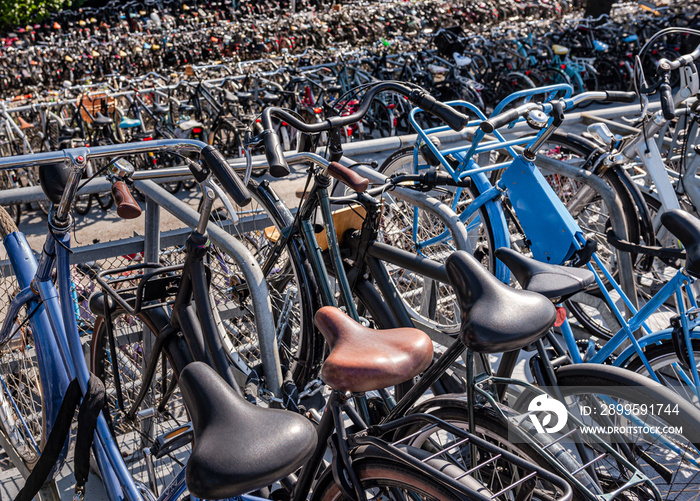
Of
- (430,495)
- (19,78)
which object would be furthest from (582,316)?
(19,78)

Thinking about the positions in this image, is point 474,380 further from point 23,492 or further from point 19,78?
point 19,78

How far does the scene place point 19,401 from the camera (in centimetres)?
263

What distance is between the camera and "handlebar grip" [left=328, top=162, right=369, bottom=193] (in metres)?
2.08

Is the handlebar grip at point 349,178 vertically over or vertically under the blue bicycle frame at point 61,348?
over

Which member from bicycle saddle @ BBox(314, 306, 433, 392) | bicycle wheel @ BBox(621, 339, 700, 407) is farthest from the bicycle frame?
bicycle wheel @ BBox(621, 339, 700, 407)

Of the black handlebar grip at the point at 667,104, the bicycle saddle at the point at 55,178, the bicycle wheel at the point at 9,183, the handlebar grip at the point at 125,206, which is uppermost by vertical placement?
the bicycle saddle at the point at 55,178

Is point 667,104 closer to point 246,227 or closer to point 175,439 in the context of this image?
point 246,227

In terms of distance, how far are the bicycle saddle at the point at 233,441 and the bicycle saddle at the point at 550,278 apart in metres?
0.79

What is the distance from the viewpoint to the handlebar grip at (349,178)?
6.83 feet

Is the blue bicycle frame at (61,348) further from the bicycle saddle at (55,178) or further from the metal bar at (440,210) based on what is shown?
the metal bar at (440,210)

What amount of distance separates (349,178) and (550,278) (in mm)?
733

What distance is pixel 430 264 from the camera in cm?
222

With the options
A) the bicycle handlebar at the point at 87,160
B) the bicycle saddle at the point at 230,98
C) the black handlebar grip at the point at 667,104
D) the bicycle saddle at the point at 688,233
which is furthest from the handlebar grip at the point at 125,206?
the bicycle saddle at the point at 230,98

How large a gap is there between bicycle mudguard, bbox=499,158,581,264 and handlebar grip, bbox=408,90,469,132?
0.58 metres
